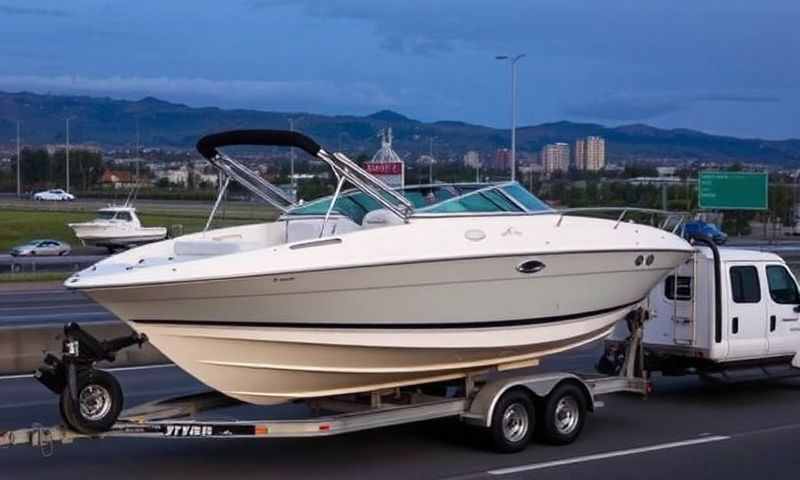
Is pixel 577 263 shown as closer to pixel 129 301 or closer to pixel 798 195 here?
pixel 129 301

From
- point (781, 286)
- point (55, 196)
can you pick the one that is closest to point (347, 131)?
point (781, 286)

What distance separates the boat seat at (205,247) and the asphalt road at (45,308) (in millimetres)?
9645

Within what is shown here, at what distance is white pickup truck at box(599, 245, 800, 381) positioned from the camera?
13.8 meters

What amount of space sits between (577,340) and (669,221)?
2545 millimetres

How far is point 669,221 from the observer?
13734 millimetres

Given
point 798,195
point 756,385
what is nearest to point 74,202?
point 798,195

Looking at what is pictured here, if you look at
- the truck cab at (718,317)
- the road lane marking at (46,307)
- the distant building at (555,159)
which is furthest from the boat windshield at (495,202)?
the distant building at (555,159)

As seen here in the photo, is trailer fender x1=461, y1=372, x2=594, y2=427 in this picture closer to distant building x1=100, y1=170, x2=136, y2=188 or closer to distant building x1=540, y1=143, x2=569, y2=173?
distant building x1=540, y1=143, x2=569, y2=173

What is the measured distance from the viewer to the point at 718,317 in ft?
45.1

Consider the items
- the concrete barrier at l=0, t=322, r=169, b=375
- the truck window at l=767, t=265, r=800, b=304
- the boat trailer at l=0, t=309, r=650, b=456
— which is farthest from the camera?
the concrete barrier at l=0, t=322, r=169, b=375

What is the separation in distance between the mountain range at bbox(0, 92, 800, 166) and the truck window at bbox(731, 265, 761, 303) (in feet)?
16.2

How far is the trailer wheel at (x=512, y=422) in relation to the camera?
11.0 meters

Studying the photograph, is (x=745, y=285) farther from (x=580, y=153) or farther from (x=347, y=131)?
(x=580, y=153)

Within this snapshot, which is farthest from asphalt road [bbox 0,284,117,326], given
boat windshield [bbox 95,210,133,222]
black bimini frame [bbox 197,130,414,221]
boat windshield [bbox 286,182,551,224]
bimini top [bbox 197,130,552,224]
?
boat windshield [bbox 95,210,133,222]
